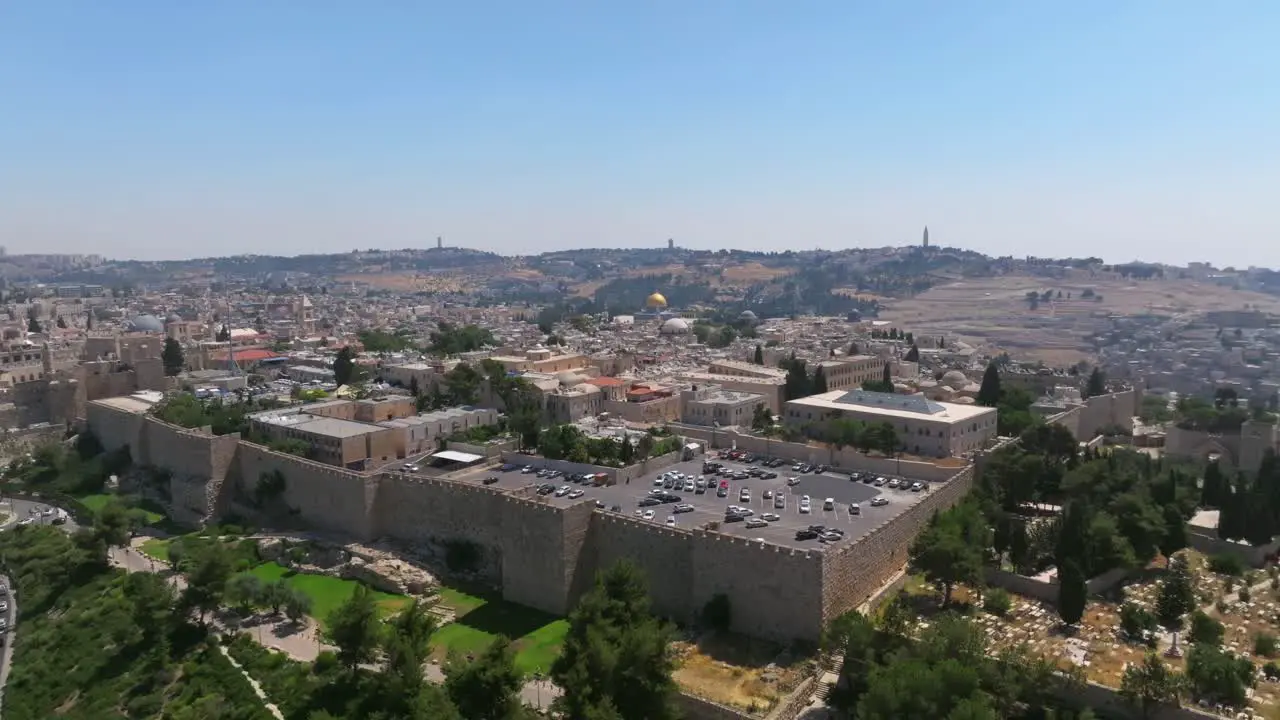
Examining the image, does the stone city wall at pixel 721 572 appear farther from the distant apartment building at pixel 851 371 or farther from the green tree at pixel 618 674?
the distant apartment building at pixel 851 371

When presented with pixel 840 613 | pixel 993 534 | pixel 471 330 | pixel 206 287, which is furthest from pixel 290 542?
pixel 206 287

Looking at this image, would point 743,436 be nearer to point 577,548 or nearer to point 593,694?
point 577,548

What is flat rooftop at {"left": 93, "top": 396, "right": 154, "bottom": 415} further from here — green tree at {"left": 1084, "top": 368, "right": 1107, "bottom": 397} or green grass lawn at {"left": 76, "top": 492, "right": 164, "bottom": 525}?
green tree at {"left": 1084, "top": 368, "right": 1107, "bottom": 397}

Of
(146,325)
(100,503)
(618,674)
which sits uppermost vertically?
(146,325)

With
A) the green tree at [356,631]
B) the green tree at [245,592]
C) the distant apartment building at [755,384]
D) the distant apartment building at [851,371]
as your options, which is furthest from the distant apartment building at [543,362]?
the green tree at [356,631]

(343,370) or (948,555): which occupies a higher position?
(343,370)

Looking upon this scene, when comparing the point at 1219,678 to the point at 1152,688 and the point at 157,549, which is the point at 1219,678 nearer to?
the point at 1152,688

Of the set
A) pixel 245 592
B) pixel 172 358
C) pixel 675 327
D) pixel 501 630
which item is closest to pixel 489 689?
pixel 501 630
